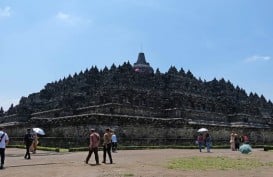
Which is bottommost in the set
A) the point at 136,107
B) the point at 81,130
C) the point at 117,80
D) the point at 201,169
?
the point at 201,169

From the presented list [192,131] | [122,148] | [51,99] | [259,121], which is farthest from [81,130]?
[259,121]

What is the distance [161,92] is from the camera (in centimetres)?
5294

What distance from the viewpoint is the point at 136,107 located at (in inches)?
1764

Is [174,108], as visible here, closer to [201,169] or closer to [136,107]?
[136,107]

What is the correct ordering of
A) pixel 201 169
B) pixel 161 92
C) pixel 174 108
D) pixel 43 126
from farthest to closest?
pixel 161 92, pixel 174 108, pixel 43 126, pixel 201 169

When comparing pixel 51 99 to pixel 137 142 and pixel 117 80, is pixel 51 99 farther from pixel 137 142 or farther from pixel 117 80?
pixel 137 142

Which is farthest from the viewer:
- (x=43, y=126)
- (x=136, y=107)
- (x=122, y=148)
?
(x=136, y=107)

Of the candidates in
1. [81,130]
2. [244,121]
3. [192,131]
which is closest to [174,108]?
[192,131]

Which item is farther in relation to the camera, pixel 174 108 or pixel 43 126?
pixel 174 108

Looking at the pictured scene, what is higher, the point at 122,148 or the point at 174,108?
the point at 174,108

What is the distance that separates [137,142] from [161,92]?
20.2m

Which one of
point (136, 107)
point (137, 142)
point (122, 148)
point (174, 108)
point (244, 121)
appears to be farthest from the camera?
point (244, 121)

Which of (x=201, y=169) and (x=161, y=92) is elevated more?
(x=161, y=92)

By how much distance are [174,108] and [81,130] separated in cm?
1898
